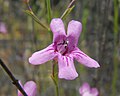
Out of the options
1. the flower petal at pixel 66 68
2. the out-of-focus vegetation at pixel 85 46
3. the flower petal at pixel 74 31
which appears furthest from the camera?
the out-of-focus vegetation at pixel 85 46

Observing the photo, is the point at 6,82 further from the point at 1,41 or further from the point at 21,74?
the point at 1,41

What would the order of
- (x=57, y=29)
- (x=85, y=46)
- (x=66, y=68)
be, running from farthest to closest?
(x=85, y=46), (x=57, y=29), (x=66, y=68)

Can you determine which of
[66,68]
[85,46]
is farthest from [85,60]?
[85,46]

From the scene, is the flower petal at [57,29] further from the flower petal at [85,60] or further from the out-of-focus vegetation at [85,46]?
the out-of-focus vegetation at [85,46]

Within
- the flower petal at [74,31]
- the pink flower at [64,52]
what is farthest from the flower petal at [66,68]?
the flower petal at [74,31]

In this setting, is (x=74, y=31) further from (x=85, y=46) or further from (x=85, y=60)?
(x=85, y=46)

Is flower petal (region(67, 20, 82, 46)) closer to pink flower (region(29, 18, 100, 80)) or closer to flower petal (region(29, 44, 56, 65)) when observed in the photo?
pink flower (region(29, 18, 100, 80))
